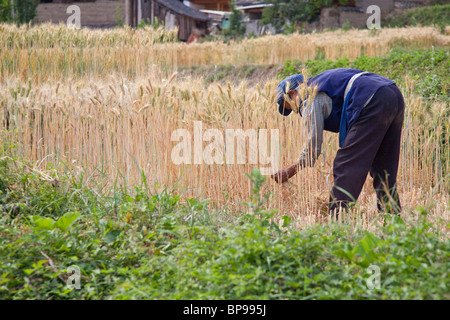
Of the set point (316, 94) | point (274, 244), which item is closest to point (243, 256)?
point (274, 244)

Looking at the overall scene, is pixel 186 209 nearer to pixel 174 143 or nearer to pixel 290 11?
pixel 174 143

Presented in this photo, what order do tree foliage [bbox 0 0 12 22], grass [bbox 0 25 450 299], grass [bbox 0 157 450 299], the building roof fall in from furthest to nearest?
1. the building roof
2. tree foliage [bbox 0 0 12 22]
3. grass [bbox 0 25 450 299]
4. grass [bbox 0 157 450 299]

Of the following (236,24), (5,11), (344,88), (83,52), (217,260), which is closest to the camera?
(217,260)

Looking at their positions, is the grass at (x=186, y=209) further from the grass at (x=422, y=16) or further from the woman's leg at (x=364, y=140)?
the grass at (x=422, y=16)

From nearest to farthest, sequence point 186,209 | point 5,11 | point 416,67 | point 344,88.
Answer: point 186,209 → point 344,88 → point 416,67 → point 5,11

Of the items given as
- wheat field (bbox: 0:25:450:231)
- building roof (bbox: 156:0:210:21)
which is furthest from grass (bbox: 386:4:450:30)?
wheat field (bbox: 0:25:450:231)

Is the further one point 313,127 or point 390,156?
point 390,156

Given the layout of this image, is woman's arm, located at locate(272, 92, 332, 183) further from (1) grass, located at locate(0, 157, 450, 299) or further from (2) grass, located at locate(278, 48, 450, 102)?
(2) grass, located at locate(278, 48, 450, 102)

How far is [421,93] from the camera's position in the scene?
268 inches

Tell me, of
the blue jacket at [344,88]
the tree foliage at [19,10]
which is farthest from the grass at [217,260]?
the tree foliage at [19,10]

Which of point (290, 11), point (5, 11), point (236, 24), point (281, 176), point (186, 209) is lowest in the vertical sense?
point (186, 209)

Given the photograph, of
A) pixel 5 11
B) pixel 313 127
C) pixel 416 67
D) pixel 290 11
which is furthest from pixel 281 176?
pixel 290 11

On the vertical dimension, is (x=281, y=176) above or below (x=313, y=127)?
below
